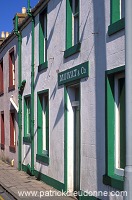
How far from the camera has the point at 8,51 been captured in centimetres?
1966

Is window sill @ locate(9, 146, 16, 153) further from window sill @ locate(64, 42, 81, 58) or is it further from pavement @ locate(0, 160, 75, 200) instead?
window sill @ locate(64, 42, 81, 58)

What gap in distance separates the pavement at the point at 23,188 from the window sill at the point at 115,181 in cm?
243

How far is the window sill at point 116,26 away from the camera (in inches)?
303

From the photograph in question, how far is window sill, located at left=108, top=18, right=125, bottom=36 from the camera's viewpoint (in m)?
7.69

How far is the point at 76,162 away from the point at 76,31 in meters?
3.31

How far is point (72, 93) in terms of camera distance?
11.1 m

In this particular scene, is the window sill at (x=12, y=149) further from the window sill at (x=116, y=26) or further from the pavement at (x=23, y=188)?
the window sill at (x=116, y=26)

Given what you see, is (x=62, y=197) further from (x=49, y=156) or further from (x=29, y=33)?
(x=29, y=33)

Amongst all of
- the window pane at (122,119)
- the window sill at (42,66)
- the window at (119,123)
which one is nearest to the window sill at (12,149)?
the window sill at (42,66)

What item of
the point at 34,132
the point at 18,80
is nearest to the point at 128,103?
the point at 34,132

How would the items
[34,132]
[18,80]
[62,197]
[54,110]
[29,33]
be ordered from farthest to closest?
[18,80]
[29,33]
[34,132]
[54,110]
[62,197]

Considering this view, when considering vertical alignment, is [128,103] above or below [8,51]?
below

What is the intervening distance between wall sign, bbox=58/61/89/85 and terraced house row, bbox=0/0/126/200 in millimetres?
22

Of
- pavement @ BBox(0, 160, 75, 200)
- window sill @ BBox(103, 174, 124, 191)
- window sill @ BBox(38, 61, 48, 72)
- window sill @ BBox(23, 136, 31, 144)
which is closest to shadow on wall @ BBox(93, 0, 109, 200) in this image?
window sill @ BBox(103, 174, 124, 191)
